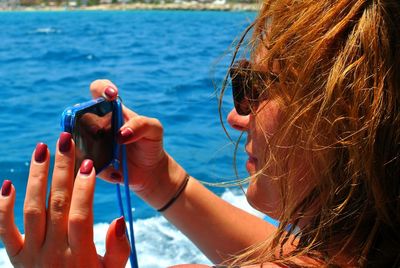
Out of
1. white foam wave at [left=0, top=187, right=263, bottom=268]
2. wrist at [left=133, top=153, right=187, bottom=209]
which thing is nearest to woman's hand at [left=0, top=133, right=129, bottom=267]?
wrist at [left=133, top=153, right=187, bottom=209]

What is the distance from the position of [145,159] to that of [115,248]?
535mm

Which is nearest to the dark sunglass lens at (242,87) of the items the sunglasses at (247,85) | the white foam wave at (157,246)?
the sunglasses at (247,85)

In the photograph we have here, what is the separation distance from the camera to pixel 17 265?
0.92 meters

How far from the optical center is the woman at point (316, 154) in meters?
0.83

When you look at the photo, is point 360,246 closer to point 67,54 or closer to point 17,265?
point 17,265

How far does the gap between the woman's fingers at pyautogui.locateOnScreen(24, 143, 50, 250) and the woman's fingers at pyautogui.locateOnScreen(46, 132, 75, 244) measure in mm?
14

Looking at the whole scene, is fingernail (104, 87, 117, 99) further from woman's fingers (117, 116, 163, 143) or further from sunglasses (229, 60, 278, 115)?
sunglasses (229, 60, 278, 115)

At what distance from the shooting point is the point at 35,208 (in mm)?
884

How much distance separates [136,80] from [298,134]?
715cm

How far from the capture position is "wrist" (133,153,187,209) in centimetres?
151

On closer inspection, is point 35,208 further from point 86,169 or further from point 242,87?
point 242,87

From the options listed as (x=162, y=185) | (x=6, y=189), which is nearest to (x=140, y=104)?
(x=162, y=185)

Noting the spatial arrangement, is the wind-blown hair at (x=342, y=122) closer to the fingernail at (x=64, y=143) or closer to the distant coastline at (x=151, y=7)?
the fingernail at (x=64, y=143)

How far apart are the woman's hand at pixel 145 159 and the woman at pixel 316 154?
0.40 metres
